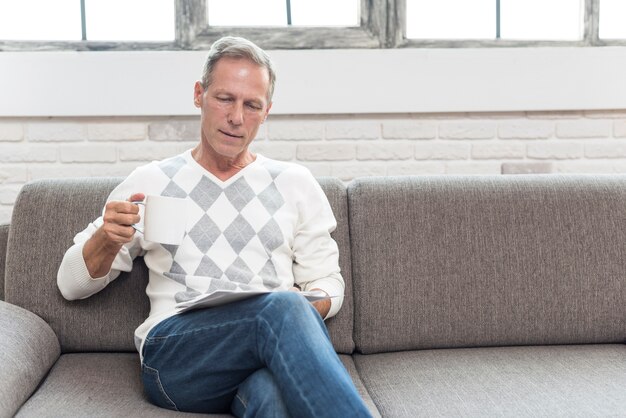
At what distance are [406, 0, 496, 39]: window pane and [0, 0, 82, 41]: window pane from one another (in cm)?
116

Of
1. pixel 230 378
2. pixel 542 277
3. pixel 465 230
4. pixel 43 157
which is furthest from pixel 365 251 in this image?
pixel 43 157

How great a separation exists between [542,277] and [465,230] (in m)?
0.24

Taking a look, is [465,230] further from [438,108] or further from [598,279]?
[438,108]

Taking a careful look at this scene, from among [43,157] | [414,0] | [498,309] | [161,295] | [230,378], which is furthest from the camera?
[414,0]

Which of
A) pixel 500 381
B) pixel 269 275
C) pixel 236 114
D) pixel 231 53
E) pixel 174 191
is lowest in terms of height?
pixel 500 381

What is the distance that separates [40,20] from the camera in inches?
95.6

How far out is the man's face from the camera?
1.70m

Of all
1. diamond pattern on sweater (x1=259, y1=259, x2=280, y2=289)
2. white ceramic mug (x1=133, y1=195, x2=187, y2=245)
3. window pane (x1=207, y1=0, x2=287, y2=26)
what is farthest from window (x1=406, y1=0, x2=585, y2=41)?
white ceramic mug (x1=133, y1=195, x2=187, y2=245)

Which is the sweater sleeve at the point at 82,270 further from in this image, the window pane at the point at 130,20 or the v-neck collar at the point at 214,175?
the window pane at the point at 130,20

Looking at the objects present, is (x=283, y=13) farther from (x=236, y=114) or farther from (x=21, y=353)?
(x=21, y=353)

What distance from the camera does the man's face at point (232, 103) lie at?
170 cm

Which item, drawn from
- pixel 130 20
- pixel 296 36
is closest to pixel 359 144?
pixel 296 36

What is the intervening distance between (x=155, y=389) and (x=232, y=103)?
68cm

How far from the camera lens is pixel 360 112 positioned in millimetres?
2357
